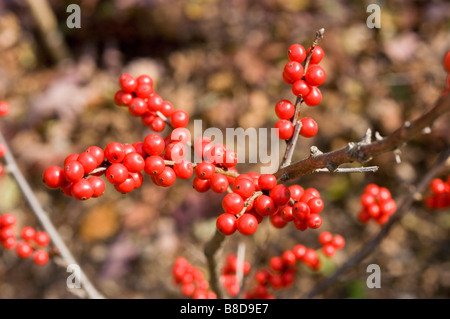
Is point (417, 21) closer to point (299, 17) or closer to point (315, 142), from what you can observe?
point (299, 17)

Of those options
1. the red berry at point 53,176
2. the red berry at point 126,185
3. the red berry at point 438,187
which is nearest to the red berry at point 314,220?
the red berry at point 126,185

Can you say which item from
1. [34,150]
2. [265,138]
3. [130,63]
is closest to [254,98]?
[265,138]

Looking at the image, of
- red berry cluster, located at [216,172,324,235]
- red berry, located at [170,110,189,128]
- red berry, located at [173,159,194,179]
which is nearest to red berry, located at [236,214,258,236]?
red berry cluster, located at [216,172,324,235]

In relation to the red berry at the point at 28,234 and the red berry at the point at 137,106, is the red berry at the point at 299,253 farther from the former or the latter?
the red berry at the point at 28,234

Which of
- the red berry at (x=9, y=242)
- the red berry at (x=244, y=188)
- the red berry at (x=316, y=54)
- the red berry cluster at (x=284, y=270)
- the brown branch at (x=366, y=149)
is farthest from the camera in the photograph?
the red berry cluster at (x=284, y=270)

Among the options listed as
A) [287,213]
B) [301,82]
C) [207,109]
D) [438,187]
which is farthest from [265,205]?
[207,109]

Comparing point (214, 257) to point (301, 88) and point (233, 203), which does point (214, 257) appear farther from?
point (301, 88)

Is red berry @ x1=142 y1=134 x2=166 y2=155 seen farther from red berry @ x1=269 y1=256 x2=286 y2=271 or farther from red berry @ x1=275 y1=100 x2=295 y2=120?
red berry @ x1=269 y1=256 x2=286 y2=271
